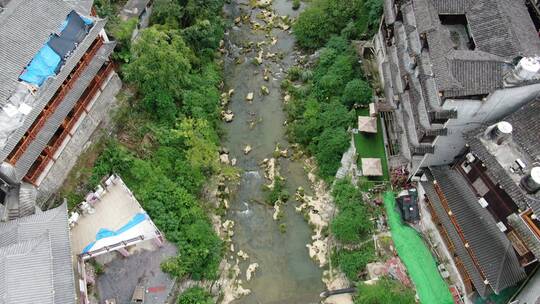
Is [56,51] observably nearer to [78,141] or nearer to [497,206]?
[78,141]

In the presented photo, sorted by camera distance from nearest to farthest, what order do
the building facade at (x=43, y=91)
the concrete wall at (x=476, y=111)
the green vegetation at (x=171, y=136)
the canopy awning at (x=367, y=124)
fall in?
the concrete wall at (x=476, y=111)
the building facade at (x=43, y=91)
the green vegetation at (x=171, y=136)
the canopy awning at (x=367, y=124)

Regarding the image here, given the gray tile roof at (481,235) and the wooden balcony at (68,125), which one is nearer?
the gray tile roof at (481,235)

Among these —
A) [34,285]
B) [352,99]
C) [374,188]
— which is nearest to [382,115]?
[352,99]

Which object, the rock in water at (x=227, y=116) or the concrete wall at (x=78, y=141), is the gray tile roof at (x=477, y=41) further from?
the concrete wall at (x=78, y=141)

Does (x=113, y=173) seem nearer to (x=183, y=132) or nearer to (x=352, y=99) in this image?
(x=183, y=132)

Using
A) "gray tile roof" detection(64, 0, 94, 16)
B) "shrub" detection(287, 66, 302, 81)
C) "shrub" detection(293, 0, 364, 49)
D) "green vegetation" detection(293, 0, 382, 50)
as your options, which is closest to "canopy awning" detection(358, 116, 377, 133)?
"shrub" detection(287, 66, 302, 81)

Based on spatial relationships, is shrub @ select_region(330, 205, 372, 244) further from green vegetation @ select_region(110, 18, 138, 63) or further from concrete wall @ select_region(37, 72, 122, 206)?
green vegetation @ select_region(110, 18, 138, 63)

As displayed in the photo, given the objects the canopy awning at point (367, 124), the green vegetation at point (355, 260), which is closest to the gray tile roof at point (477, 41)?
the canopy awning at point (367, 124)
